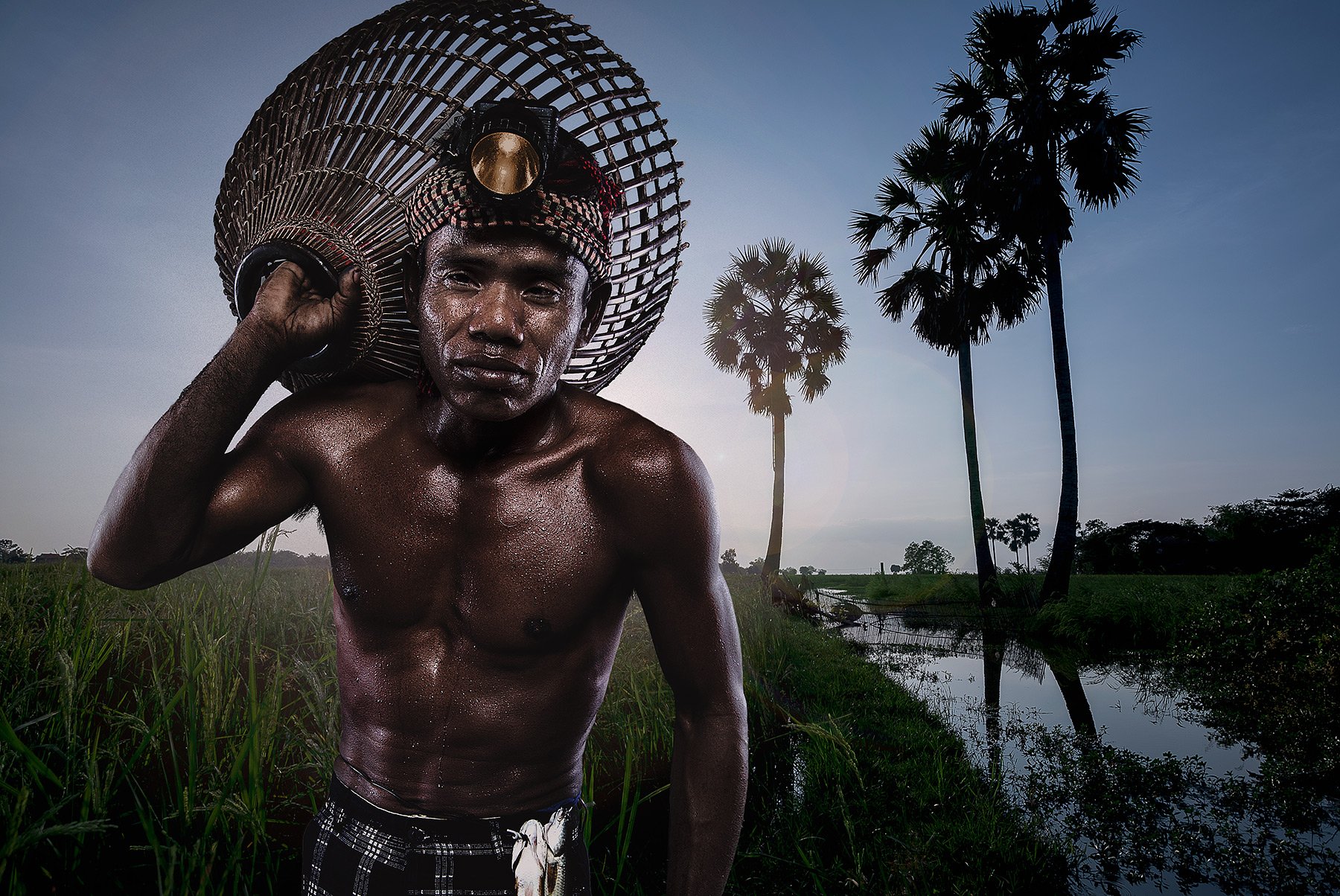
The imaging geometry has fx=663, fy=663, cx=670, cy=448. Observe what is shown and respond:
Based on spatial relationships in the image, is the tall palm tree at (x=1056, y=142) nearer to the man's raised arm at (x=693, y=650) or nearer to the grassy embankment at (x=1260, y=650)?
the grassy embankment at (x=1260, y=650)

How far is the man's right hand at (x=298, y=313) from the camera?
3.96 feet

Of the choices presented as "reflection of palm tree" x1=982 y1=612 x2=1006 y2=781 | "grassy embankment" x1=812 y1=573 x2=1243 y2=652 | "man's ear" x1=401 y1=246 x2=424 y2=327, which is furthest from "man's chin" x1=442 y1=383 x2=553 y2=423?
"grassy embankment" x1=812 y1=573 x2=1243 y2=652

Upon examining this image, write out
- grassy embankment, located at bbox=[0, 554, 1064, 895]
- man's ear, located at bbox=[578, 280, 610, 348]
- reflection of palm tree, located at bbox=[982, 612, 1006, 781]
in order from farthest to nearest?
reflection of palm tree, located at bbox=[982, 612, 1006, 781]
grassy embankment, located at bbox=[0, 554, 1064, 895]
man's ear, located at bbox=[578, 280, 610, 348]

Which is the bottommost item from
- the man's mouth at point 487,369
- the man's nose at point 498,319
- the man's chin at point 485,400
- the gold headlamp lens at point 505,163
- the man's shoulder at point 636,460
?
the man's shoulder at point 636,460

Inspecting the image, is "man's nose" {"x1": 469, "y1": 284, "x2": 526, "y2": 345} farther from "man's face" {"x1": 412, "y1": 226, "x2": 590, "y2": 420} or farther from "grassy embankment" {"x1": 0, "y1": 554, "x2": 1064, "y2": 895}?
"grassy embankment" {"x1": 0, "y1": 554, "x2": 1064, "y2": 895}

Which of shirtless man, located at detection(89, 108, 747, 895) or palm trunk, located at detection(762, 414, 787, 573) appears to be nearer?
shirtless man, located at detection(89, 108, 747, 895)

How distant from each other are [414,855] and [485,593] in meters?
0.53

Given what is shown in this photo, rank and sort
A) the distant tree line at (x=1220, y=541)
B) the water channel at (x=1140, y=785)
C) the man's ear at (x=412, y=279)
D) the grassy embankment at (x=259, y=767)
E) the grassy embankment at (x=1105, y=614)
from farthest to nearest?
the distant tree line at (x=1220, y=541)
the grassy embankment at (x=1105, y=614)
the water channel at (x=1140, y=785)
the grassy embankment at (x=259, y=767)
the man's ear at (x=412, y=279)

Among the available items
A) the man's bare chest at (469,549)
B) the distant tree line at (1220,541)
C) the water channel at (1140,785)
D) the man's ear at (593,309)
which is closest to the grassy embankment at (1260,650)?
the water channel at (1140,785)

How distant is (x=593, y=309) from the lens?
143 cm

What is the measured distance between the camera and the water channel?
13.0ft

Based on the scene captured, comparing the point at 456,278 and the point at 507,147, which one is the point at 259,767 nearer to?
the point at 456,278

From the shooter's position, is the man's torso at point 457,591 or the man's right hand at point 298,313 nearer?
the man's right hand at point 298,313

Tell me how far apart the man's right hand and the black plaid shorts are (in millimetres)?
952
